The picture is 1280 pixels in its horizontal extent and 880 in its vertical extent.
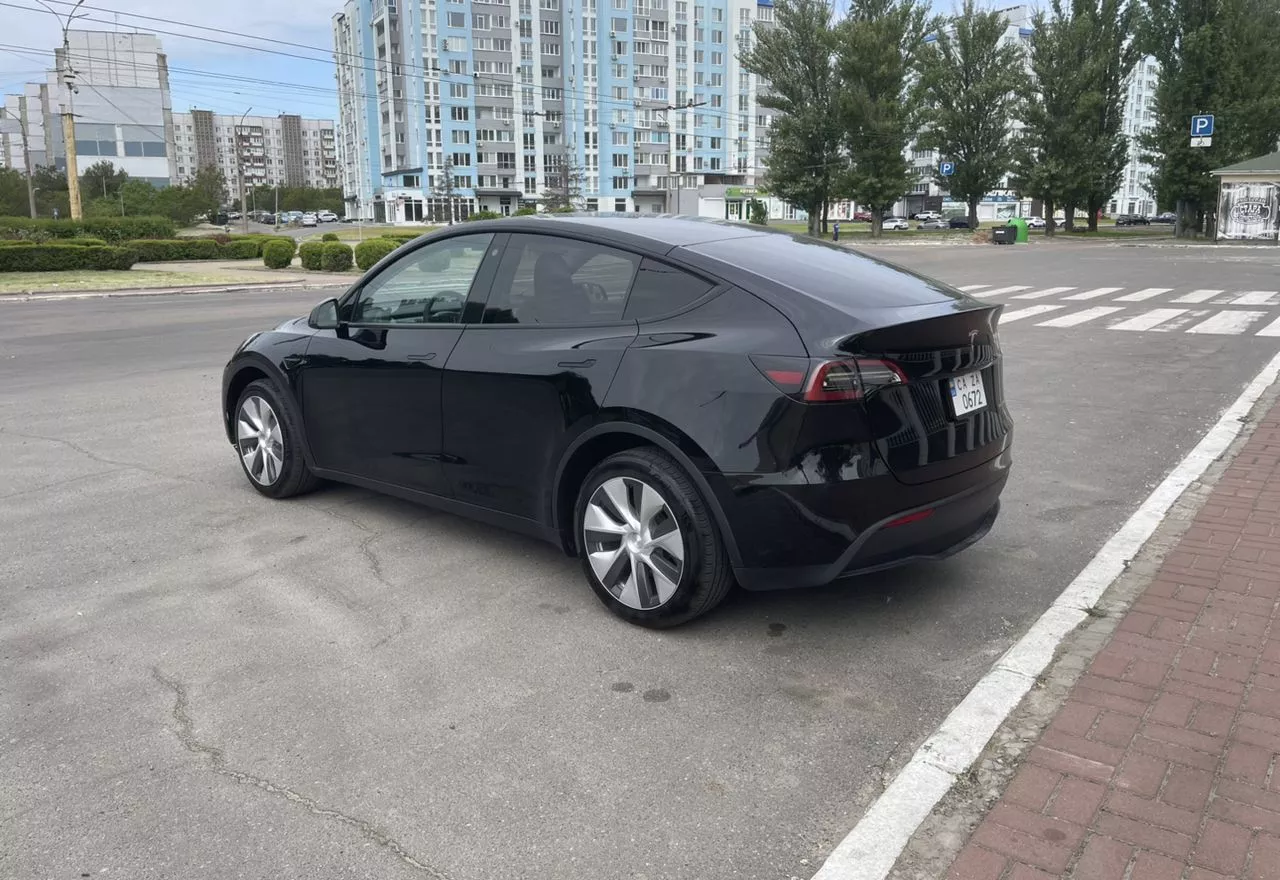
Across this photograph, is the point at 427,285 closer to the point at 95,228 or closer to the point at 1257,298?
the point at 1257,298

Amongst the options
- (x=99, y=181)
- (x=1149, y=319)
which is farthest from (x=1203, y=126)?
(x=99, y=181)

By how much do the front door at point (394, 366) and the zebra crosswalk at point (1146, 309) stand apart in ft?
38.9

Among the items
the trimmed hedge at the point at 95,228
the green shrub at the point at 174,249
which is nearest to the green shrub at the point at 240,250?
the green shrub at the point at 174,249

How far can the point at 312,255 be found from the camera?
31.5m

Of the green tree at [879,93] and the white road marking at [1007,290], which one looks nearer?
the white road marking at [1007,290]

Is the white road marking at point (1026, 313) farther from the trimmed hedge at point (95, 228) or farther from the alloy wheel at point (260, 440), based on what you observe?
the trimmed hedge at point (95, 228)

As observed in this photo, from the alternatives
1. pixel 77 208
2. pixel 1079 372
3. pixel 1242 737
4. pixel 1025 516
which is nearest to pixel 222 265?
pixel 77 208

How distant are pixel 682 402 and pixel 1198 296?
1861cm

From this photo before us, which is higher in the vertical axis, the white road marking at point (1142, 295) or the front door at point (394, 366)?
the front door at point (394, 366)

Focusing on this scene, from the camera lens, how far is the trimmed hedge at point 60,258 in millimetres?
28703

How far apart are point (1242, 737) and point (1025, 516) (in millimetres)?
→ 2494

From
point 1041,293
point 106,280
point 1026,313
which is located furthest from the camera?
point 106,280

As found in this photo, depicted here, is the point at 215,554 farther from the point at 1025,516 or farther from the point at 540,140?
the point at 540,140

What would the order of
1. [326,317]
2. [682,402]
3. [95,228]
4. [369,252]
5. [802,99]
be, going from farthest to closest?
[802,99] < [95,228] < [369,252] < [326,317] < [682,402]
